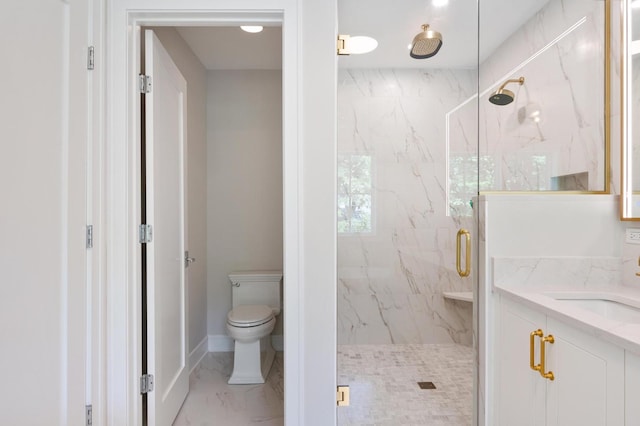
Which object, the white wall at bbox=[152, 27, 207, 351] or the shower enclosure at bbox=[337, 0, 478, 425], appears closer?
the shower enclosure at bbox=[337, 0, 478, 425]

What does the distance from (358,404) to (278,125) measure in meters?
2.35

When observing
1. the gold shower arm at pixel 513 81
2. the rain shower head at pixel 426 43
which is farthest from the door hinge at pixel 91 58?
the gold shower arm at pixel 513 81

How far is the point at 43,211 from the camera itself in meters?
1.07

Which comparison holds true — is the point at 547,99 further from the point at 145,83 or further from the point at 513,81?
the point at 145,83

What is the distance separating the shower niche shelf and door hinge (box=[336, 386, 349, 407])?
81 cm

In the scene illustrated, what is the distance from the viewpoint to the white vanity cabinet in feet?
2.98

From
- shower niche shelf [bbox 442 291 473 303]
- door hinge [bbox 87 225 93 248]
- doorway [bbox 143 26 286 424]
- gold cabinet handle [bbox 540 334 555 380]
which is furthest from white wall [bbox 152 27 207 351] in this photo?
gold cabinet handle [bbox 540 334 555 380]

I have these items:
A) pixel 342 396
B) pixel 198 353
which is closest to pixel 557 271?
pixel 342 396

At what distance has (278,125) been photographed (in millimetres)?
2922

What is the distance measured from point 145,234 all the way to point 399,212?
4.70ft

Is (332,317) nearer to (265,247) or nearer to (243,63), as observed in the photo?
(265,247)

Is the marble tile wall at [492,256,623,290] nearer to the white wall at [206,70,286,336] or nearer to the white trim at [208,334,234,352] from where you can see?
the white wall at [206,70,286,336]

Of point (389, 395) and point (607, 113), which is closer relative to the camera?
point (607, 113)

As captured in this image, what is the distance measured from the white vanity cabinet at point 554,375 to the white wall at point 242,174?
6.53 ft
